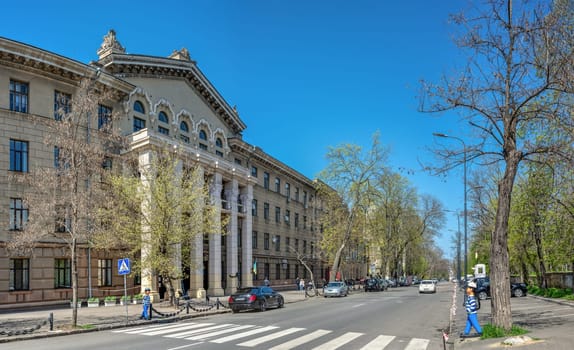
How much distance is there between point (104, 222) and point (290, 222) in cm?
3590

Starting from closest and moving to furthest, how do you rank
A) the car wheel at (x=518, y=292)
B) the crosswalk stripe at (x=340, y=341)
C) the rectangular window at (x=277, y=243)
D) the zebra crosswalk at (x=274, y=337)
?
the crosswalk stripe at (x=340, y=341), the zebra crosswalk at (x=274, y=337), the car wheel at (x=518, y=292), the rectangular window at (x=277, y=243)

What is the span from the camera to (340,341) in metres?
14.1

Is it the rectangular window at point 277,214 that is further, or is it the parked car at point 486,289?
the rectangular window at point 277,214

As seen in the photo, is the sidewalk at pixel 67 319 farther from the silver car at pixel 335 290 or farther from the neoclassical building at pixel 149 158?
the silver car at pixel 335 290

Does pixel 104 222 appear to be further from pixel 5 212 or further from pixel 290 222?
pixel 290 222

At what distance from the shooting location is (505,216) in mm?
14000

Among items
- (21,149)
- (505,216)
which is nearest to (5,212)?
(21,149)

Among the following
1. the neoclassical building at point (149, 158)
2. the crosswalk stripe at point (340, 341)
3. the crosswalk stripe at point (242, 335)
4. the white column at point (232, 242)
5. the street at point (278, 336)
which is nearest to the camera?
the crosswalk stripe at point (340, 341)

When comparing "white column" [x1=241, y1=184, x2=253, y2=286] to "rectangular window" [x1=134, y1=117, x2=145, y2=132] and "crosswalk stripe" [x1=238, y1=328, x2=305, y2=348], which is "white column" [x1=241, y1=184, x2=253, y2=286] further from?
"crosswalk stripe" [x1=238, y1=328, x2=305, y2=348]

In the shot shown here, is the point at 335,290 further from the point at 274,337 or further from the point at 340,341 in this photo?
the point at 340,341

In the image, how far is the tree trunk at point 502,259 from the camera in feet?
44.0

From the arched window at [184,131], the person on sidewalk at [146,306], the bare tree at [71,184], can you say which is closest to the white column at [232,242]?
the arched window at [184,131]

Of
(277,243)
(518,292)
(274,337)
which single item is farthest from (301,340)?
(277,243)

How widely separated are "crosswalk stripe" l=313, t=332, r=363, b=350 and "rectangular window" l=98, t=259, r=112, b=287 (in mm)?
20613
